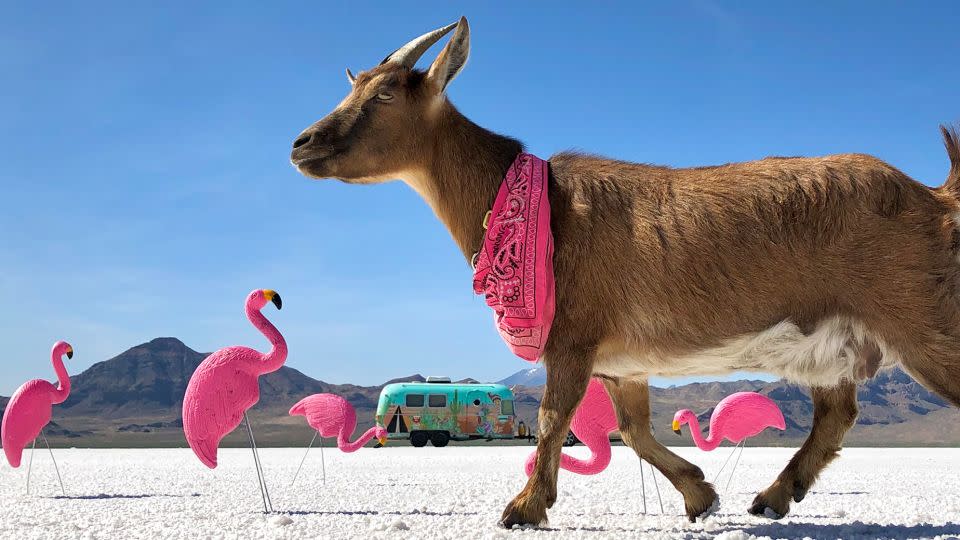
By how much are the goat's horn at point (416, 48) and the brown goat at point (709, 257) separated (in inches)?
0.4

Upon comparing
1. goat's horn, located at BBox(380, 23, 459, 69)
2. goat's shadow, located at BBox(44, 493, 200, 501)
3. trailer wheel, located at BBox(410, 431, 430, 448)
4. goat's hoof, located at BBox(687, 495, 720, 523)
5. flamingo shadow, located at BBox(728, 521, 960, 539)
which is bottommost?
goat's shadow, located at BBox(44, 493, 200, 501)

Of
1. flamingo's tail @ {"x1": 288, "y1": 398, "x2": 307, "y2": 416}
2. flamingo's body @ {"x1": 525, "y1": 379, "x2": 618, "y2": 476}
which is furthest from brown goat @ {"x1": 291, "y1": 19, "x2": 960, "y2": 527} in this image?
flamingo's tail @ {"x1": 288, "y1": 398, "x2": 307, "y2": 416}

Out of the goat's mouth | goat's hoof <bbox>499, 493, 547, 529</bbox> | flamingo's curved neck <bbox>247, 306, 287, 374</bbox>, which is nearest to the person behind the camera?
goat's hoof <bbox>499, 493, 547, 529</bbox>

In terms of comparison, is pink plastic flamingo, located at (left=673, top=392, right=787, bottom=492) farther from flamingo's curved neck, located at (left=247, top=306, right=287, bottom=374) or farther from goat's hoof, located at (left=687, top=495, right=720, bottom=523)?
flamingo's curved neck, located at (left=247, top=306, right=287, bottom=374)

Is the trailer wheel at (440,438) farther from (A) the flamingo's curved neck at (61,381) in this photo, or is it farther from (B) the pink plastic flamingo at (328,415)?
(A) the flamingo's curved neck at (61,381)

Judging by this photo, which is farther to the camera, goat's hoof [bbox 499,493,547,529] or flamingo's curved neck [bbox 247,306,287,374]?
flamingo's curved neck [bbox 247,306,287,374]

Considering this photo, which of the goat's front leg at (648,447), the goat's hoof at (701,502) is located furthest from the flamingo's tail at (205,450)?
the goat's hoof at (701,502)

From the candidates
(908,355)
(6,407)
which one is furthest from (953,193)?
(6,407)

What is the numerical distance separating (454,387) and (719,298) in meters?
21.7

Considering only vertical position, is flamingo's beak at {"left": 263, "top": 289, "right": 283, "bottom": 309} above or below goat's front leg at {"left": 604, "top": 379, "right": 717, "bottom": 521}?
above

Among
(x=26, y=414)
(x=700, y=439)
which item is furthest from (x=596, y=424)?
(x=26, y=414)

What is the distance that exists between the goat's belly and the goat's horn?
2094 mm

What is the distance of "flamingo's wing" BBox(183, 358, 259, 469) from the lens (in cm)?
616

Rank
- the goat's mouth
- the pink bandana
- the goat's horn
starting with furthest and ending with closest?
the goat's horn < the goat's mouth < the pink bandana
